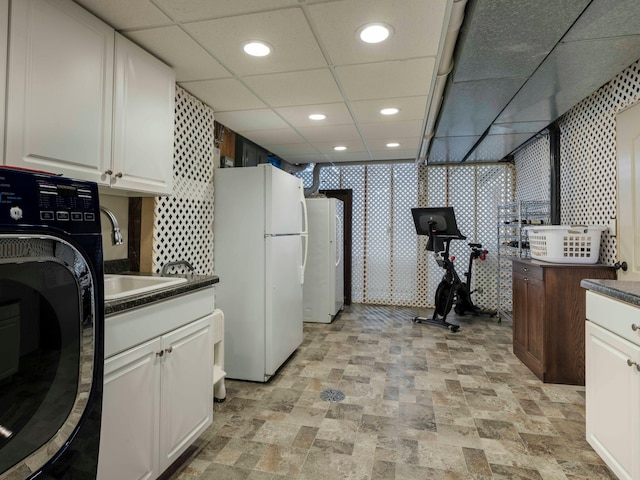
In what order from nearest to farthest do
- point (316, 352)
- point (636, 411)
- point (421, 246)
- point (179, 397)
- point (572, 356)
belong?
point (636, 411), point (179, 397), point (572, 356), point (316, 352), point (421, 246)

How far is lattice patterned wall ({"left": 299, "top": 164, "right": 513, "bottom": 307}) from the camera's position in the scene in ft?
18.0

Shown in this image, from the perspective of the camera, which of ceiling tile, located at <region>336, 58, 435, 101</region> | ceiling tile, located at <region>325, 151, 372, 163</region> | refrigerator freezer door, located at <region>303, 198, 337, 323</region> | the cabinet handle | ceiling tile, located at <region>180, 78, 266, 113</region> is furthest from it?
ceiling tile, located at <region>325, 151, 372, 163</region>

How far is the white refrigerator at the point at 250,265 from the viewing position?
9.73ft

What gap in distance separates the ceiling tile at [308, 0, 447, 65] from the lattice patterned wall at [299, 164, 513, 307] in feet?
12.1

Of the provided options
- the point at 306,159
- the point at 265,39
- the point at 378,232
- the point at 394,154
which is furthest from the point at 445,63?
the point at 378,232

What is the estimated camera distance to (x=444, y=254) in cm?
482

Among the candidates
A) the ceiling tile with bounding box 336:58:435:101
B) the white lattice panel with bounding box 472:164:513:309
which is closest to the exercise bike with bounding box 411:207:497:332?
the white lattice panel with bounding box 472:164:513:309

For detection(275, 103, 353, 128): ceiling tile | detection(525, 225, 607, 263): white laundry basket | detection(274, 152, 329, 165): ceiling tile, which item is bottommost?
detection(525, 225, 607, 263): white laundry basket

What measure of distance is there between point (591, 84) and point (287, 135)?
8.96 ft

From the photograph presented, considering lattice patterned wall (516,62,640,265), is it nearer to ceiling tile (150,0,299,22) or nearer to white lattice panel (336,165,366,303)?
ceiling tile (150,0,299,22)

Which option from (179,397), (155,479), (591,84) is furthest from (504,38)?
(155,479)

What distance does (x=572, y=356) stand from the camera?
114 inches


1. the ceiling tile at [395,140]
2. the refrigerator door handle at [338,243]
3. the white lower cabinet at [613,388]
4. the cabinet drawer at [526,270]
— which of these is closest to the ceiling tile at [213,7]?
the white lower cabinet at [613,388]

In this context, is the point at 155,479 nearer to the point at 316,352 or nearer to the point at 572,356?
the point at 316,352
